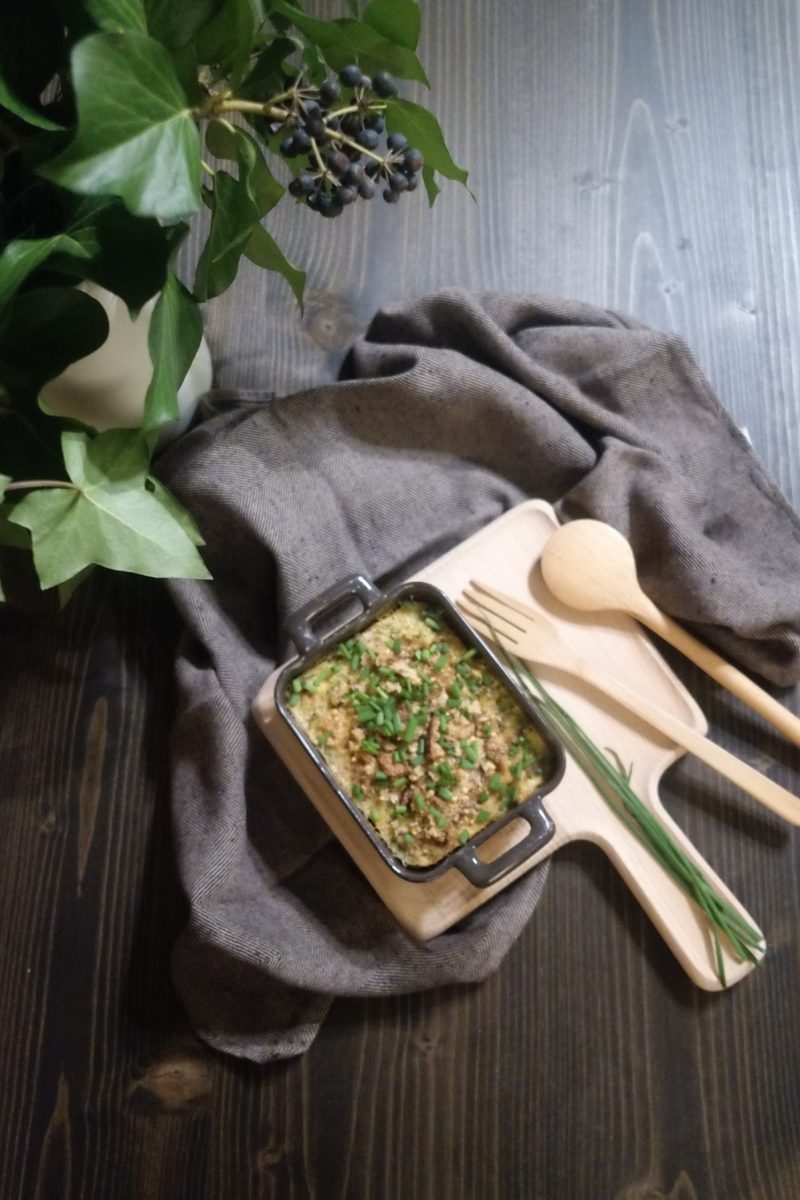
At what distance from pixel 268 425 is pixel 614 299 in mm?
350

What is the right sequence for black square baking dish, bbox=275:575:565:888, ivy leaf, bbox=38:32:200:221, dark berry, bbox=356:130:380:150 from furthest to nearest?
black square baking dish, bbox=275:575:565:888 < dark berry, bbox=356:130:380:150 < ivy leaf, bbox=38:32:200:221

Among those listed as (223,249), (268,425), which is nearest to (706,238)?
(268,425)

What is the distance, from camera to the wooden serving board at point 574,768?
0.67m

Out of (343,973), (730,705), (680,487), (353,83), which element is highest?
(353,83)

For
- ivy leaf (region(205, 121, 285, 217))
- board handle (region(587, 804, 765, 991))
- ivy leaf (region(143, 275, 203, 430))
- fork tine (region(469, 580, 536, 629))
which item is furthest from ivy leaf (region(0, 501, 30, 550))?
board handle (region(587, 804, 765, 991))

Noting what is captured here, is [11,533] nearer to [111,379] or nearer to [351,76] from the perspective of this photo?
[111,379]

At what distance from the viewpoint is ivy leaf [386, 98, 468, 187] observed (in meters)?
0.49

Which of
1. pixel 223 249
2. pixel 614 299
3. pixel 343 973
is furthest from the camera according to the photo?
pixel 614 299

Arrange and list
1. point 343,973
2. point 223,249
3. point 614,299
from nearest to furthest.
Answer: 1. point 223,249
2. point 343,973
3. point 614,299

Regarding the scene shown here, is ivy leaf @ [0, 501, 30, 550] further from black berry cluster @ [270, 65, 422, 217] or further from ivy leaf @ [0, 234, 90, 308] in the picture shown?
black berry cluster @ [270, 65, 422, 217]

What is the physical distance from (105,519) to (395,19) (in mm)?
309

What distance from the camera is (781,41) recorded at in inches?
34.8

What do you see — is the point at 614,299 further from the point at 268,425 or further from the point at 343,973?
the point at 343,973

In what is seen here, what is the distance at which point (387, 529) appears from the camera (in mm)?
742
